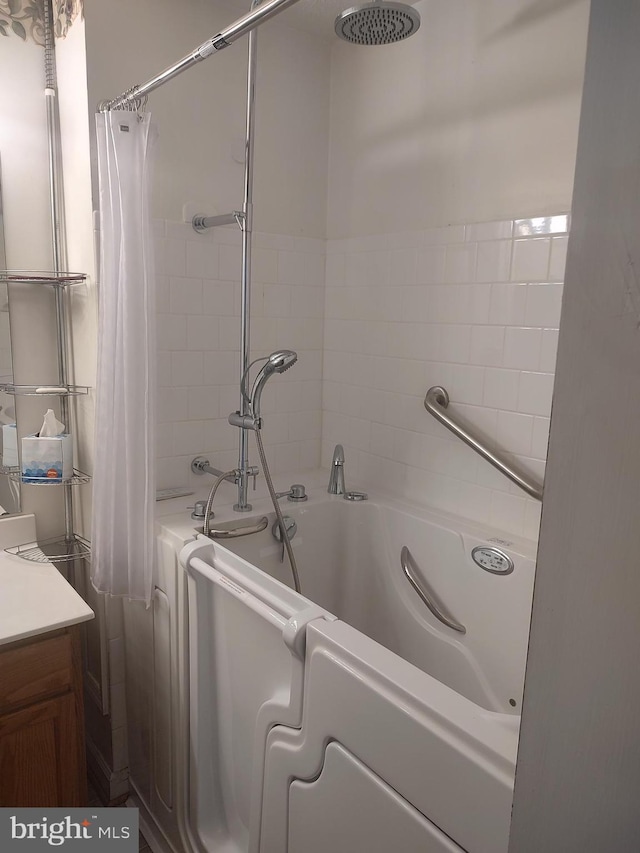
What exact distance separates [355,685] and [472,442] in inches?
32.9

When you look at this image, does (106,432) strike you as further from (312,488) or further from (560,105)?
(560,105)

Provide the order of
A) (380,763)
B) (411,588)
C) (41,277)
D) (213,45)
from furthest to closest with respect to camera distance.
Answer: (411,588), (41,277), (213,45), (380,763)

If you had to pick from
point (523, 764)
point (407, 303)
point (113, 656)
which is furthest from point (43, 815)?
point (407, 303)

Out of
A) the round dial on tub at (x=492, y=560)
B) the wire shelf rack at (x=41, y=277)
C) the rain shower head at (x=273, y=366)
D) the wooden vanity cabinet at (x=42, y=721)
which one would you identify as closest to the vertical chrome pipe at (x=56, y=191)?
the wire shelf rack at (x=41, y=277)

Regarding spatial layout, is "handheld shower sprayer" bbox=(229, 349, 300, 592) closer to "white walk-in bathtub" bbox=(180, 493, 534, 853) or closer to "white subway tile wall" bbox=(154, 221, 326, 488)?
"white walk-in bathtub" bbox=(180, 493, 534, 853)

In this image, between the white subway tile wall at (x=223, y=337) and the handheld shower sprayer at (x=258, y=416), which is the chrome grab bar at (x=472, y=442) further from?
the white subway tile wall at (x=223, y=337)

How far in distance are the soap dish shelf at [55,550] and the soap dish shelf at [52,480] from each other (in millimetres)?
191

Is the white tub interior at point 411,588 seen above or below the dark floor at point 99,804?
above

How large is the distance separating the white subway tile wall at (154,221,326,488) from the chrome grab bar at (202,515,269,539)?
31 centimetres

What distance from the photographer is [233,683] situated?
1.41 meters

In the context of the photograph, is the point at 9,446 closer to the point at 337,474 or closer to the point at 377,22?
the point at 337,474

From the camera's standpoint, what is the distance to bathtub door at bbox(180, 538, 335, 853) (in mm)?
1229

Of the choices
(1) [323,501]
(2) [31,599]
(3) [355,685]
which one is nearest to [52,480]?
(2) [31,599]

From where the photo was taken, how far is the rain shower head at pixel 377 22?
48.0 inches
